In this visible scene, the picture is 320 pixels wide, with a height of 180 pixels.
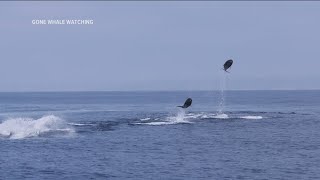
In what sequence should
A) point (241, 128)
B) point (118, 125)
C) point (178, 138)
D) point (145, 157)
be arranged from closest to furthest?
1. point (145, 157)
2. point (178, 138)
3. point (241, 128)
4. point (118, 125)

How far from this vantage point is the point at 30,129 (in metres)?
74.7

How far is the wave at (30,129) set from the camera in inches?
2869

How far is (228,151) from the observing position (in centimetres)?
5862

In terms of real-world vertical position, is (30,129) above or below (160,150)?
above

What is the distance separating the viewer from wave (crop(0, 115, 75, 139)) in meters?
72.9

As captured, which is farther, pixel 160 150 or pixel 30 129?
pixel 30 129

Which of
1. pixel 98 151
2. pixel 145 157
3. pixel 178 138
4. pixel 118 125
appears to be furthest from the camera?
pixel 118 125

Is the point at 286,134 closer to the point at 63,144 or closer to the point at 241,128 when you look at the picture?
the point at 241,128

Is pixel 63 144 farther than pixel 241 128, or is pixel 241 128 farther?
pixel 241 128

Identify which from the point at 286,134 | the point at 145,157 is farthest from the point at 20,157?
the point at 286,134

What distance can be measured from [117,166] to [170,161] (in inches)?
238

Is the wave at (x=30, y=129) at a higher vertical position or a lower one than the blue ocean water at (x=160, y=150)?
higher

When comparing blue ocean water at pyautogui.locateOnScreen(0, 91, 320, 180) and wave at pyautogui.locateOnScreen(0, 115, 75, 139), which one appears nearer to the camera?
blue ocean water at pyautogui.locateOnScreen(0, 91, 320, 180)

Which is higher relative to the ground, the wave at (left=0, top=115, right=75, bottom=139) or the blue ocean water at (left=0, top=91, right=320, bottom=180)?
the wave at (left=0, top=115, right=75, bottom=139)
